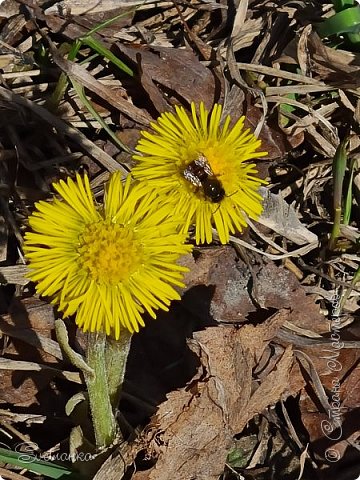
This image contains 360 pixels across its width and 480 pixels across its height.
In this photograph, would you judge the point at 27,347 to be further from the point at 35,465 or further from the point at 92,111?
the point at 92,111

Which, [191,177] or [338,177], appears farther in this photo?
[338,177]

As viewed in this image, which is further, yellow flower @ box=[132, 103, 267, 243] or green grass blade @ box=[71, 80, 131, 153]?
green grass blade @ box=[71, 80, 131, 153]

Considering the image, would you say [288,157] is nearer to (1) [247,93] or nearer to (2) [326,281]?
(1) [247,93]

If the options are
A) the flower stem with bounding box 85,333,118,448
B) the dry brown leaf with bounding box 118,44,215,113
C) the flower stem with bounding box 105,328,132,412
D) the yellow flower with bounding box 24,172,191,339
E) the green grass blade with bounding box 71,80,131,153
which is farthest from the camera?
the dry brown leaf with bounding box 118,44,215,113

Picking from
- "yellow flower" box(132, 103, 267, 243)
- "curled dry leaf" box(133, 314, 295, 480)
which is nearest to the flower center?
"yellow flower" box(132, 103, 267, 243)

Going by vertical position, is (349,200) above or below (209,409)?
above

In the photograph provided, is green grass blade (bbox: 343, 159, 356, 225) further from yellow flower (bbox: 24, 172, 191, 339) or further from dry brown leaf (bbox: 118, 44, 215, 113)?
yellow flower (bbox: 24, 172, 191, 339)

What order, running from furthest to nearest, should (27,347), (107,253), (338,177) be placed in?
(338,177) → (27,347) → (107,253)

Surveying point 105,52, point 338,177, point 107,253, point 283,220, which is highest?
point 105,52

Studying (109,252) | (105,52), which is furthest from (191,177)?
(105,52)
